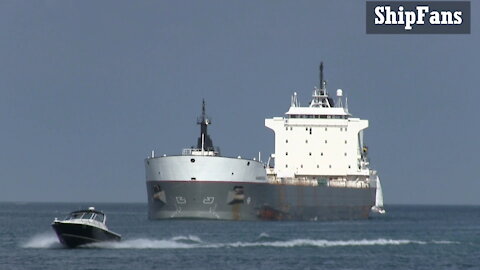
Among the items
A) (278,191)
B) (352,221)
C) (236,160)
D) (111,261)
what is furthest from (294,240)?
(352,221)

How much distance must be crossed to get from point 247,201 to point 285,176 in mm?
12013

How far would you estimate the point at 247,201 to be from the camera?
318ft

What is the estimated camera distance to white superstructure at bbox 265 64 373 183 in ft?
358

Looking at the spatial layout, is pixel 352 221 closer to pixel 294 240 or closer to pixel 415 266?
pixel 294 240

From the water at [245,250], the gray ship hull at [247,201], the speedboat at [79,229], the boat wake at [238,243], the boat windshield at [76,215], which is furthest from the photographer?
the gray ship hull at [247,201]

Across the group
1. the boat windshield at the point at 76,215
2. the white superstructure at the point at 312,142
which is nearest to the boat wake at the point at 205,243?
the boat windshield at the point at 76,215

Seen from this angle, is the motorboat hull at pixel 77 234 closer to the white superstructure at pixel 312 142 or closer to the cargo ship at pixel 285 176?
the cargo ship at pixel 285 176

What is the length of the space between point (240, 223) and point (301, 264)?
34138 mm

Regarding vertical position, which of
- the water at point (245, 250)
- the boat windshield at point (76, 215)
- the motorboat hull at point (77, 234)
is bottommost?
the water at point (245, 250)

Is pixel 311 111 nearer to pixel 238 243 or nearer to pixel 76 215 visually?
pixel 238 243

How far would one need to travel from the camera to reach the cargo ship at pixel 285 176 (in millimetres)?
93000

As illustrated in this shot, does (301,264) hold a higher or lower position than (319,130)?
lower

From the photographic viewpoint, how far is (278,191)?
10150cm

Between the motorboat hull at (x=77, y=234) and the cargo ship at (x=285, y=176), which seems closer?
the motorboat hull at (x=77, y=234)
